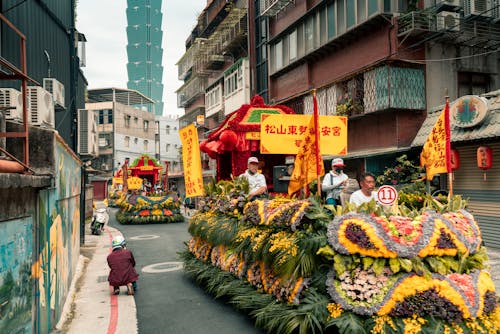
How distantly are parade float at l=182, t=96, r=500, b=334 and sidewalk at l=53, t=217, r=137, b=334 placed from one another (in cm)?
260

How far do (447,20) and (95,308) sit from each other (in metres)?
15.8

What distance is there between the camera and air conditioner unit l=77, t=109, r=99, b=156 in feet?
60.2

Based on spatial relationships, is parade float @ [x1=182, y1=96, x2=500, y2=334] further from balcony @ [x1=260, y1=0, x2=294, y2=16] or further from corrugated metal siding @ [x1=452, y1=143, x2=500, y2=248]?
balcony @ [x1=260, y1=0, x2=294, y2=16]

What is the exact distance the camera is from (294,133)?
9023mm

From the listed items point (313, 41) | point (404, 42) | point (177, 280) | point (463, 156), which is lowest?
point (177, 280)

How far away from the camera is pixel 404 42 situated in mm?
17438

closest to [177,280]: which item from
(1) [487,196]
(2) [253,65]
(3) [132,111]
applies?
(1) [487,196]

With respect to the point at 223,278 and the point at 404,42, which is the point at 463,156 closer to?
the point at 404,42

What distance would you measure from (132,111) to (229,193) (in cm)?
6465

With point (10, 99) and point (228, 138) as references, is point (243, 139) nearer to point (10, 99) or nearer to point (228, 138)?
point (228, 138)

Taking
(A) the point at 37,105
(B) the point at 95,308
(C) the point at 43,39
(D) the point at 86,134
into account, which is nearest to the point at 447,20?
(A) the point at 37,105

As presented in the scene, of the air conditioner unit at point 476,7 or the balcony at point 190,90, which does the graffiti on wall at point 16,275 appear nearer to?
the air conditioner unit at point 476,7

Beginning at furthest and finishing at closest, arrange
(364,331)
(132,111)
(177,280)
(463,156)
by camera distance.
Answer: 1. (132,111)
2. (463,156)
3. (177,280)
4. (364,331)

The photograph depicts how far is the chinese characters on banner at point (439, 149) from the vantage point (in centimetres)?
705
